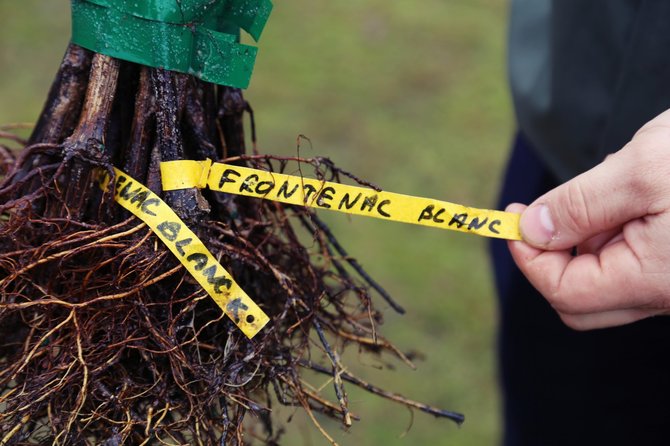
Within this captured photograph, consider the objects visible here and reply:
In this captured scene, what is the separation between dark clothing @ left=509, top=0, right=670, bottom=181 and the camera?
3.59ft

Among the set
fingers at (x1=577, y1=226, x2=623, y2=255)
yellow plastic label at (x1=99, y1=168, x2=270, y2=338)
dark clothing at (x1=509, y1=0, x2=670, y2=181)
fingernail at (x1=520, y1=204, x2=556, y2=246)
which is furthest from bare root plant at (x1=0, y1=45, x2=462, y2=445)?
dark clothing at (x1=509, y1=0, x2=670, y2=181)

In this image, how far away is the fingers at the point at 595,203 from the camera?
858 mm

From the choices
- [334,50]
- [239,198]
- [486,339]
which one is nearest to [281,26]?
[334,50]

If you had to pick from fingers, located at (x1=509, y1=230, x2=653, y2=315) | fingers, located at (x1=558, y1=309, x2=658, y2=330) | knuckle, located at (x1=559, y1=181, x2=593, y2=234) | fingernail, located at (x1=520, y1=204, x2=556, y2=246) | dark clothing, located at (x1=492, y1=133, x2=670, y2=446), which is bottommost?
dark clothing, located at (x1=492, y1=133, x2=670, y2=446)

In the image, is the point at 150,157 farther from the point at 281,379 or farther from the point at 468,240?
the point at 468,240

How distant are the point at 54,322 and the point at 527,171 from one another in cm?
99

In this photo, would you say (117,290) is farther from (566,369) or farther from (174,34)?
(566,369)

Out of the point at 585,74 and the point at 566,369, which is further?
the point at 566,369

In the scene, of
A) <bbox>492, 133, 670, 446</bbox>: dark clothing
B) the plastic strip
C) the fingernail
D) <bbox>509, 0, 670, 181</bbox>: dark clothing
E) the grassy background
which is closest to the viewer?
the plastic strip

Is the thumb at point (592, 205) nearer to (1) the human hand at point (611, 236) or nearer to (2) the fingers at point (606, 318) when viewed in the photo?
(1) the human hand at point (611, 236)

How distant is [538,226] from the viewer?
95 cm

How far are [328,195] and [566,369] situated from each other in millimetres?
805

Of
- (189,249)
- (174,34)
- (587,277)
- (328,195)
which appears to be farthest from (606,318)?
(174,34)

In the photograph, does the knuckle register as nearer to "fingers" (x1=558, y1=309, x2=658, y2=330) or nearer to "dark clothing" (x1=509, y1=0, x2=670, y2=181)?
"fingers" (x1=558, y1=309, x2=658, y2=330)
